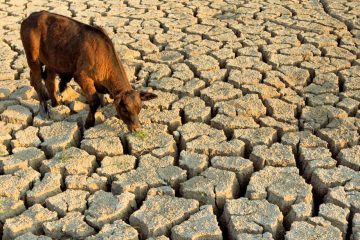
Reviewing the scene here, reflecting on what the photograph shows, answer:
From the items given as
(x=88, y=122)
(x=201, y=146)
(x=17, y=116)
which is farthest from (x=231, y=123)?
(x=17, y=116)

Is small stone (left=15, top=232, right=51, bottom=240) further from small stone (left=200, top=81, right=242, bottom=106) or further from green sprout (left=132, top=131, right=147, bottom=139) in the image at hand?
small stone (left=200, top=81, right=242, bottom=106)

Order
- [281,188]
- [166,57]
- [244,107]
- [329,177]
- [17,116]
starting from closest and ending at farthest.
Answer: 1. [281,188]
2. [329,177]
3. [17,116]
4. [244,107]
5. [166,57]

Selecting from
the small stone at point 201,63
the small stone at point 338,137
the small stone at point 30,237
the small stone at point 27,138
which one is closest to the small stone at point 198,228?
the small stone at point 30,237

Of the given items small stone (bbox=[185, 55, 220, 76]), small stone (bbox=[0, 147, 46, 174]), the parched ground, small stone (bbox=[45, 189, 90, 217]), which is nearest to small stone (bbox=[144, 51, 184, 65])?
the parched ground

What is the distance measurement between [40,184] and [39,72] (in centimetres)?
136

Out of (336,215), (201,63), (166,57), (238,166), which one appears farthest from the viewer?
(166,57)

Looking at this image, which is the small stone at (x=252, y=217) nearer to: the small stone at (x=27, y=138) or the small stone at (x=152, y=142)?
the small stone at (x=152, y=142)

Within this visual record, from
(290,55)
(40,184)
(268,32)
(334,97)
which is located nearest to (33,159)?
(40,184)

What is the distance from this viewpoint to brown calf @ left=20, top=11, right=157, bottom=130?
420 centimetres

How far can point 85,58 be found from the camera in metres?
4.27

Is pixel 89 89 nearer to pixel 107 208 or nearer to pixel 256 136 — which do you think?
pixel 107 208

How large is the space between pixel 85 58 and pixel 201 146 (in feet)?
3.93

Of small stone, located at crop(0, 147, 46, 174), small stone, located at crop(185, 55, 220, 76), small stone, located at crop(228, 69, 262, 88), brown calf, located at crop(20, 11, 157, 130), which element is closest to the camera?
small stone, located at crop(0, 147, 46, 174)

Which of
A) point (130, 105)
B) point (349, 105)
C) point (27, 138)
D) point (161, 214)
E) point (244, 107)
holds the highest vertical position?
point (130, 105)
